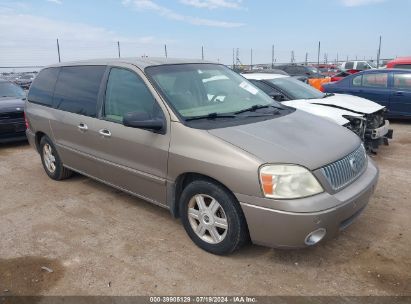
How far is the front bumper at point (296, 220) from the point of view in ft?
9.18

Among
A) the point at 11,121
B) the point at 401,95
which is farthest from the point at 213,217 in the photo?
the point at 401,95

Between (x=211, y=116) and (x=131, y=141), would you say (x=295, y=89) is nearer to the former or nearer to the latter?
(x=211, y=116)

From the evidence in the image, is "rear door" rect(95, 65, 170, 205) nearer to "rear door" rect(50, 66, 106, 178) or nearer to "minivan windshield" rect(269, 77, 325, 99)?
"rear door" rect(50, 66, 106, 178)

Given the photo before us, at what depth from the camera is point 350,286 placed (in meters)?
2.88

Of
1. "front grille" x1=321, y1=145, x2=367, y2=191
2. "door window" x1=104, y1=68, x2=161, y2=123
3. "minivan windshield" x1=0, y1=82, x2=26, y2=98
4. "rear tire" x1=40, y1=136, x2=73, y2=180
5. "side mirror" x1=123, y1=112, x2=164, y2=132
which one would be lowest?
"rear tire" x1=40, y1=136, x2=73, y2=180

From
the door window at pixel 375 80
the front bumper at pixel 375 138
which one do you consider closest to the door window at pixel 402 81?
the door window at pixel 375 80

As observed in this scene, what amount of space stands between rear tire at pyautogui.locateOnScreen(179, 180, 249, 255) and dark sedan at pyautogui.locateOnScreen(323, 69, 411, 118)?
7.71m

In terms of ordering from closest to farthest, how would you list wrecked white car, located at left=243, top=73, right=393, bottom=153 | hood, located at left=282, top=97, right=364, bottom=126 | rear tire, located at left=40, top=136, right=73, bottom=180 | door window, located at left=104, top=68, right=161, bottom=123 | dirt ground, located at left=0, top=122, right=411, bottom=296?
dirt ground, located at left=0, top=122, right=411, bottom=296 < door window, located at left=104, top=68, right=161, bottom=123 < rear tire, located at left=40, top=136, right=73, bottom=180 < hood, located at left=282, top=97, right=364, bottom=126 < wrecked white car, located at left=243, top=73, right=393, bottom=153

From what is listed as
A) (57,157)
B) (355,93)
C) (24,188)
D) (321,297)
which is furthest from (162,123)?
(355,93)

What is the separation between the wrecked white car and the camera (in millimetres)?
6262

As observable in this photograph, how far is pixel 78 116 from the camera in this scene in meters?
4.53

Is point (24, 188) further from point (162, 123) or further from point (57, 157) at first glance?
point (162, 123)

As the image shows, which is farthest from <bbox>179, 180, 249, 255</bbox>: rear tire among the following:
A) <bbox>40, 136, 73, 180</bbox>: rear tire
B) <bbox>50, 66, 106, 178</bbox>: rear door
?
<bbox>40, 136, 73, 180</bbox>: rear tire

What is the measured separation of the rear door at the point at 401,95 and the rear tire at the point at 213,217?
25.7ft
